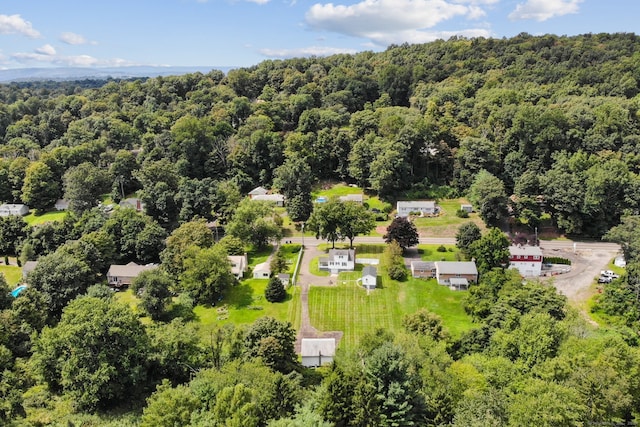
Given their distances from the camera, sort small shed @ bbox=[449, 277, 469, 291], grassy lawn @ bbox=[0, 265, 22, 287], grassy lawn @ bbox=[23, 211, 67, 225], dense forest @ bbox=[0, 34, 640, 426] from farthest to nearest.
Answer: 1. grassy lawn @ bbox=[23, 211, 67, 225]
2. grassy lawn @ bbox=[0, 265, 22, 287]
3. small shed @ bbox=[449, 277, 469, 291]
4. dense forest @ bbox=[0, 34, 640, 426]

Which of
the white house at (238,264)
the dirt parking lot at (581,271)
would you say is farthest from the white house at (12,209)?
the dirt parking lot at (581,271)

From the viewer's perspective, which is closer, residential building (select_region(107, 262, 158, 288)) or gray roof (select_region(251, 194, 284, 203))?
residential building (select_region(107, 262, 158, 288))

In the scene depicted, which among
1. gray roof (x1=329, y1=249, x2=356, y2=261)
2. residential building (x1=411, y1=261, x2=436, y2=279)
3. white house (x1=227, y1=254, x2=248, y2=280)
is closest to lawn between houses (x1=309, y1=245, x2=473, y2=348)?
residential building (x1=411, y1=261, x2=436, y2=279)

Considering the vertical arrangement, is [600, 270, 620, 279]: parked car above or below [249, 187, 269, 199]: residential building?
below

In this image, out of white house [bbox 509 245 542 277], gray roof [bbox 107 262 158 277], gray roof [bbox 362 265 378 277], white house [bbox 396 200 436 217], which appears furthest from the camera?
white house [bbox 396 200 436 217]

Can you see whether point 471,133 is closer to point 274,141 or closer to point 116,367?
point 274,141

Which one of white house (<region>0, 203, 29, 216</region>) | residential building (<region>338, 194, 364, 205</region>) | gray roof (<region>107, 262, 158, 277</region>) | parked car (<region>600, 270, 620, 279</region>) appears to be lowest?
gray roof (<region>107, 262, 158, 277</region>)

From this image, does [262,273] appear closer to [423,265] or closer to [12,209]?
[423,265]

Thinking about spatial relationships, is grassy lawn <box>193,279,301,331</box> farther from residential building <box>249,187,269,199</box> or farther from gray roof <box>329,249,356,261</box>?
residential building <box>249,187,269,199</box>
